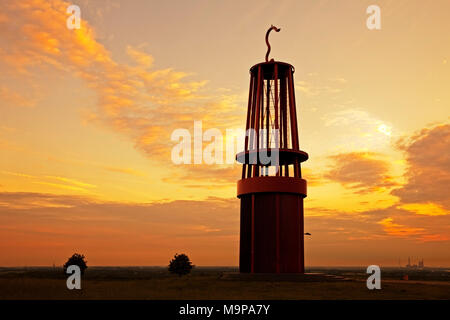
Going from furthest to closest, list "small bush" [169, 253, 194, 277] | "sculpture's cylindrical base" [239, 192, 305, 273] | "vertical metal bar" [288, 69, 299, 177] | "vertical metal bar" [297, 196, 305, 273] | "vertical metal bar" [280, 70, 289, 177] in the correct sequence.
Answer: "small bush" [169, 253, 194, 277] < "vertical metal bar" [280, 70, 289, 177] < "vertical metal bar" [288, 69, 299, 177] < "vertical metal bar" [297, 196, 305, 273] < "sculpture's cylindrical base" [239, 192, 305, 273]

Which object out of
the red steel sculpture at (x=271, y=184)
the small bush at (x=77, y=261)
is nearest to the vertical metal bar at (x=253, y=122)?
the red steel sculpture at (x=271, y=184)

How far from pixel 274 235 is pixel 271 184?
4.70 metres

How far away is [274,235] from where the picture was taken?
41469 mm

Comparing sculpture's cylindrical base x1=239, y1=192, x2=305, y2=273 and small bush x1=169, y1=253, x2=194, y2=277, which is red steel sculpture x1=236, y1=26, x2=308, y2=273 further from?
small bush x1=169, y1=253, x2=194, y2=277

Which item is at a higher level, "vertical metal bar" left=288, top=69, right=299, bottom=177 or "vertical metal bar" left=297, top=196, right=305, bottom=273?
"vertical metal bar" left=288, top=69, right=299, bottom=177

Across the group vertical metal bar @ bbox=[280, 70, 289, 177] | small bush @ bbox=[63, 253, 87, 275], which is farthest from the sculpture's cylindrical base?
small bush @ bbox=[63, 253, 87, 275]

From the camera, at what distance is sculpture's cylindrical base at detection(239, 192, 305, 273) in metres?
41.3

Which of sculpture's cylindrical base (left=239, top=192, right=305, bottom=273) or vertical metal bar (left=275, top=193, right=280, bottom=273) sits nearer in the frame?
vertical metal bar (left=275, top=193, right=280, bottom=273)

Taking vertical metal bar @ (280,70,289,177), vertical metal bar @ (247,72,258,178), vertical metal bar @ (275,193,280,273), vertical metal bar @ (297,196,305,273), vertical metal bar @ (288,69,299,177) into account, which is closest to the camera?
vertical metal bar @ (275,193,280,273)

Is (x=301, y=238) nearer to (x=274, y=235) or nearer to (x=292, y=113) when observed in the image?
(x=274, y=235)

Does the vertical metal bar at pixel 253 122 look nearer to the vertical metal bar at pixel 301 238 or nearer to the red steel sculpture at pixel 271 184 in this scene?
the red steel sculpture at pixel 271 184

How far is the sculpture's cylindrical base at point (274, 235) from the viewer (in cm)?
4128
